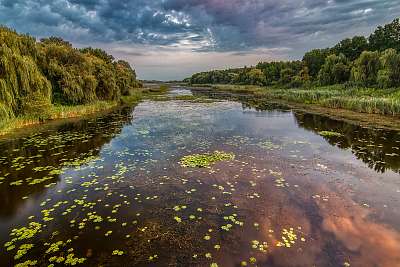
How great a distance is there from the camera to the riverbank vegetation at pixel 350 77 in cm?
3700

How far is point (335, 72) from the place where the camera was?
65.1 metres

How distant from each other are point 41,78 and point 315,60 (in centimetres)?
8117

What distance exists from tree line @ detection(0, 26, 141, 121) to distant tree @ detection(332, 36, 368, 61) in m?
66.9

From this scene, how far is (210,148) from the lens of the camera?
1844 centimetres

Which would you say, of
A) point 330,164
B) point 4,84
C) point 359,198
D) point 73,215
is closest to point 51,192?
point 73,215

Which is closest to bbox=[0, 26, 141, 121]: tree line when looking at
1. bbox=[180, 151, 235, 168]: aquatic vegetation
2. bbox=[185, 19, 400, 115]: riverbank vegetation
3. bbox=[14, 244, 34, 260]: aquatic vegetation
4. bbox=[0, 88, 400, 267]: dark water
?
bbox=[0, 88, 400, 267]: dark water

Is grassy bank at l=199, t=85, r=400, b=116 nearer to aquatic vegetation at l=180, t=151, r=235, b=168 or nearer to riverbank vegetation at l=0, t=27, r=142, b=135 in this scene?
aquatic vegetation at l=180, t=151, r=235, b=168

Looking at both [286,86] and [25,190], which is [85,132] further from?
[286,86]

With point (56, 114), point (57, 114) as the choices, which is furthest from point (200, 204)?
point (57, 114)

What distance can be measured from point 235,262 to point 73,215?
19.5ft

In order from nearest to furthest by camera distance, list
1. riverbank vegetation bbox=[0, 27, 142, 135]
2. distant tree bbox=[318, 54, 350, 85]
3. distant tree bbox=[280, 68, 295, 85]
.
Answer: riverbank vegetation bbox=[0, 27, 142, 135], distant tree bbox=[318, 54, 350, 85], distant tree bbox=[280, 68, 295, 85]

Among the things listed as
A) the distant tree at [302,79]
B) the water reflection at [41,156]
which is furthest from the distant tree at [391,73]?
the water reflection at [41,156]

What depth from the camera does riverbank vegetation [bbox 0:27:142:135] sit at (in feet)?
80.4

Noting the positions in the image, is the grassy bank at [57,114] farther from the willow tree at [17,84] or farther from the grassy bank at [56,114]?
the willow tree at [17,84]
